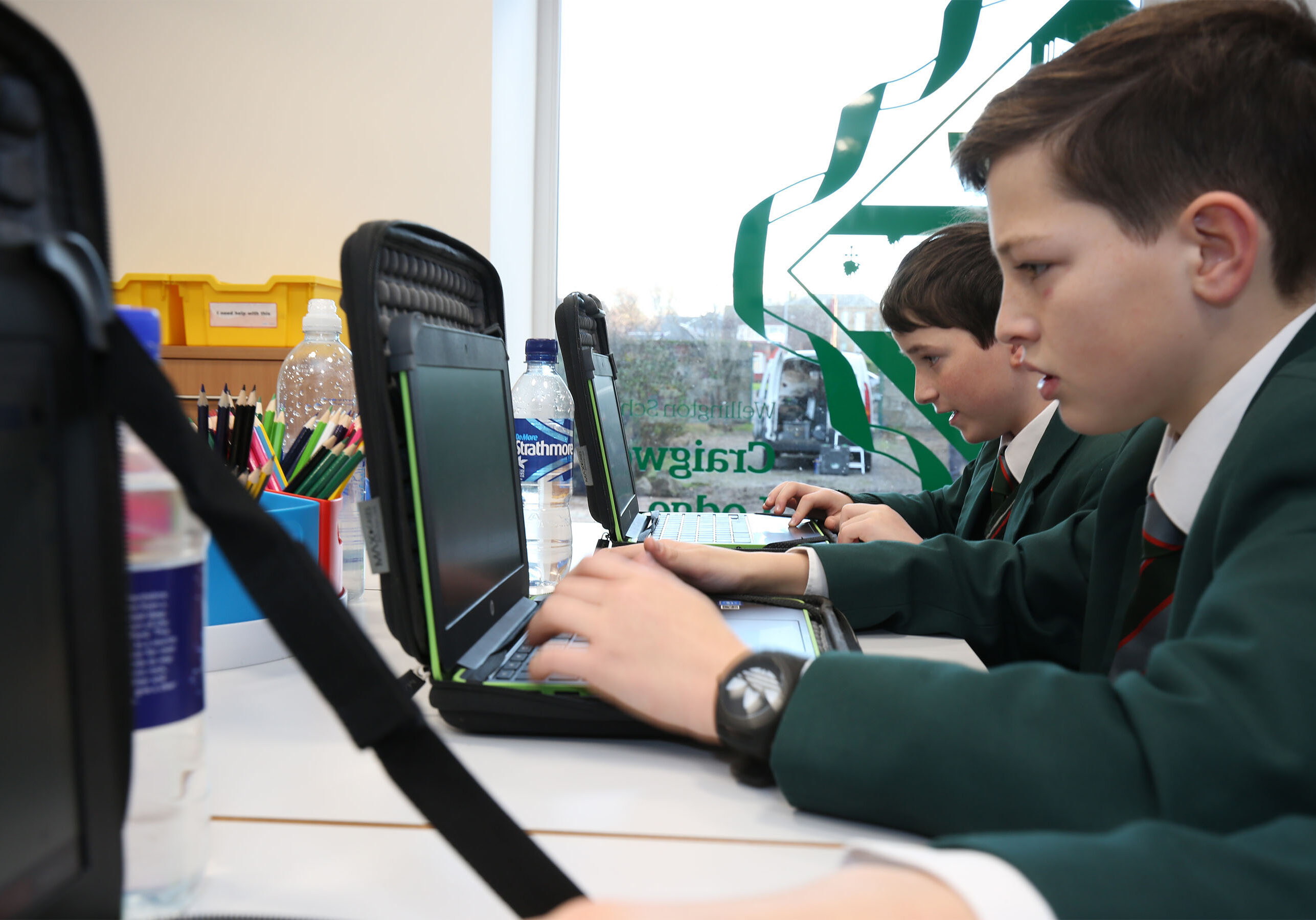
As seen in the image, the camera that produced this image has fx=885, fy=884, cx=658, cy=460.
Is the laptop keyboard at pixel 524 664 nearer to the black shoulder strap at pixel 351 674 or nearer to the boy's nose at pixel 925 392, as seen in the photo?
the black shoulder strap at pixel 351 674

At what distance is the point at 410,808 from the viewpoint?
20.9 inches

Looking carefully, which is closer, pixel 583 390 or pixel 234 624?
pixel 234 624

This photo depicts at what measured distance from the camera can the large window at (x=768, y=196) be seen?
2.62m

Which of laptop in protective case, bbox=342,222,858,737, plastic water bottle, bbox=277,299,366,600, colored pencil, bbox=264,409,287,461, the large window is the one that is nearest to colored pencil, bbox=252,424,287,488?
colored pencil, bbox=264,409,287,461

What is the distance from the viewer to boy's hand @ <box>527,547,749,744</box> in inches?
22.3

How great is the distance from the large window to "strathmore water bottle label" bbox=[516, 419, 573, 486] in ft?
4.87

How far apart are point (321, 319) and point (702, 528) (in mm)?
767

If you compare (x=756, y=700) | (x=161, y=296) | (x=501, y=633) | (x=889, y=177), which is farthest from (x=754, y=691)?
(x=889, y=177)

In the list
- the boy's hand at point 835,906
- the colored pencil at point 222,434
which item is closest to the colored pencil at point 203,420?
the colored pencil at point 222,434

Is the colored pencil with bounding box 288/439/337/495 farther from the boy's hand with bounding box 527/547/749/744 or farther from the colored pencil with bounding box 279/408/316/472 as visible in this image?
the boy's hand with bounding box 527/547/749/744

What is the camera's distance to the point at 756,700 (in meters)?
0.54

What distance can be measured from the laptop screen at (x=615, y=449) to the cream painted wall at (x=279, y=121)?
0.86 meters

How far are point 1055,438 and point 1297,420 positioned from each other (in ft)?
2.72

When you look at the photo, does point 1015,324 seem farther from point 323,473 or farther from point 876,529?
point 323,473
